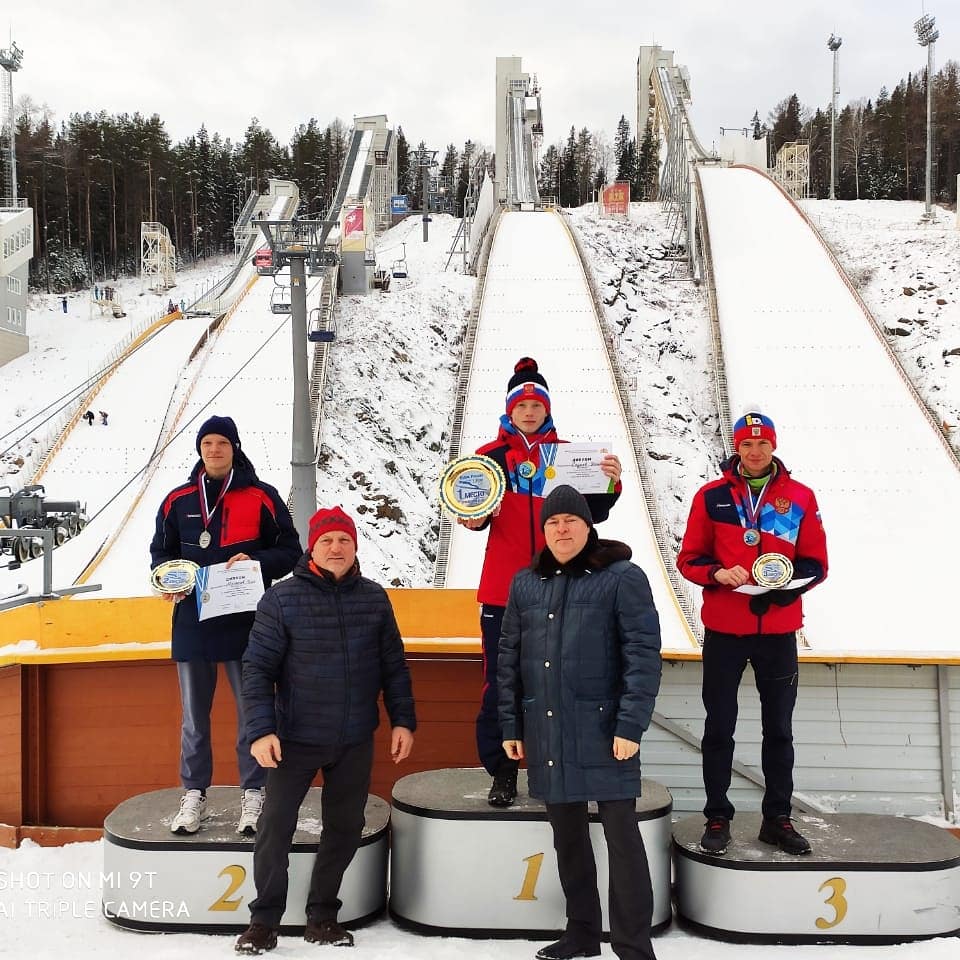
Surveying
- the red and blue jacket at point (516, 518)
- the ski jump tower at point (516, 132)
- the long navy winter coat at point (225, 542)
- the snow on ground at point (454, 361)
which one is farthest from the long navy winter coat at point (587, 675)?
the ski jump tower at point (516, 132)

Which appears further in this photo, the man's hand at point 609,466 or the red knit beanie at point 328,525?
the man's hand at point 609,466

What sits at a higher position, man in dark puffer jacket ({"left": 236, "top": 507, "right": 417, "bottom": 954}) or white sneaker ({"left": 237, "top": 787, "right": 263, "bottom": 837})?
man in dark puffer jacket ({"left": 236, "top": 507, "right": 417, "bottom": 954})

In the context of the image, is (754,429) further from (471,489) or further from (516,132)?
(516,132)

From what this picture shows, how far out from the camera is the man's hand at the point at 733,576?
12.1 ft

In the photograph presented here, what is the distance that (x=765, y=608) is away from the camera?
376 centimetres

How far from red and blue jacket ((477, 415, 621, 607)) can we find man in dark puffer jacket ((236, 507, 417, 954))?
530 millimetres

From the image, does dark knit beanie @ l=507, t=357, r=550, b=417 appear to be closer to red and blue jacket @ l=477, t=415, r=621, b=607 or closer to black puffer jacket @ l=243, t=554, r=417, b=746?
red and blue jacket @ l=477, t=415, r=621, b=607

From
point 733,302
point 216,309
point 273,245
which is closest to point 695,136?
point 733,302

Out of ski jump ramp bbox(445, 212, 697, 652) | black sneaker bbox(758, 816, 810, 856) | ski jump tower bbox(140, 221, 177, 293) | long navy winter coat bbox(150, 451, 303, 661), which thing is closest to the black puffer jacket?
long navy winter coat bbox(150, 451, 303, 661)

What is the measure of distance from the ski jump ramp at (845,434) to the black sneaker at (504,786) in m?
7.23

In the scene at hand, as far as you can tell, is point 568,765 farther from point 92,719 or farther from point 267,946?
point 92,719

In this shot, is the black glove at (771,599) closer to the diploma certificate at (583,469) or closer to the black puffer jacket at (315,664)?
the diploma certificate at (583,469)

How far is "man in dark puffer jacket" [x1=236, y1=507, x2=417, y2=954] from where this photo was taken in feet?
11.2

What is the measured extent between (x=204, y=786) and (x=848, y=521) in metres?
13.2
